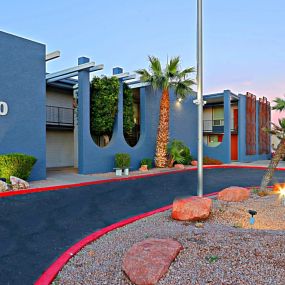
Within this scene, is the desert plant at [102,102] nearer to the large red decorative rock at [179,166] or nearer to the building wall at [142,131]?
the building wall at [142,131]

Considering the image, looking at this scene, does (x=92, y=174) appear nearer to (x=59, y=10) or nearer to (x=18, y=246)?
(x=59, y=10)

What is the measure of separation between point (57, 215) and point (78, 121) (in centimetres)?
861

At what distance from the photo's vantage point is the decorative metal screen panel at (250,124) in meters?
25.2

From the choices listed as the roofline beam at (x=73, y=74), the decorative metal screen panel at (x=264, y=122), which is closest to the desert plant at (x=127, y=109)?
the roofline beam at (x=73, y=74)

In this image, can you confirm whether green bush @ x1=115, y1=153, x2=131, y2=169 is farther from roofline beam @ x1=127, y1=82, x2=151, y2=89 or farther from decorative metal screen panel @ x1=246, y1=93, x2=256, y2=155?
decorative metal screen panel @ x1=246, y1=93, x2=256, y2=155

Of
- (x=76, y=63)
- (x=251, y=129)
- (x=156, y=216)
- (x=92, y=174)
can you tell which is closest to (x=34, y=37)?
(x=76, y=63)

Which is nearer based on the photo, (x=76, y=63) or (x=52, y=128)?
(x=76, y=63)

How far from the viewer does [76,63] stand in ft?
49.9

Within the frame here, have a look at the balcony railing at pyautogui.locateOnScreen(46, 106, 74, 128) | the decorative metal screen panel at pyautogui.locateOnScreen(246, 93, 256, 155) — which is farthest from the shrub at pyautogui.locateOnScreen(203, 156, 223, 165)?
the balcony railing at pyautogui.locateOnScreen(46, 106, 74, 128)

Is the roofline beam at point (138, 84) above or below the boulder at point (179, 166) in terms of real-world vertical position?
above

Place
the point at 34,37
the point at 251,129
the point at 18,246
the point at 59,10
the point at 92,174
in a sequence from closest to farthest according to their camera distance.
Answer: the point at 18,246
the point at 34,37
the point at 59,10
the point at 92,174
the point at 251,129

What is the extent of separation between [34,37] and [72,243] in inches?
429

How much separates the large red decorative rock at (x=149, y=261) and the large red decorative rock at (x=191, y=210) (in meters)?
2.02

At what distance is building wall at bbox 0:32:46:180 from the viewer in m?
11.5
